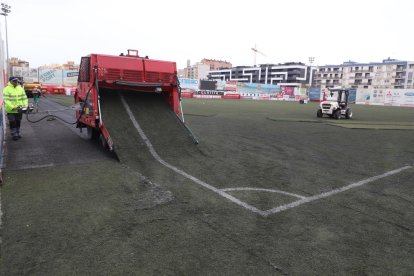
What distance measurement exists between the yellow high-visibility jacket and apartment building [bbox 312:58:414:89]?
10383 cm

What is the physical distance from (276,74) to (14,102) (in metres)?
142

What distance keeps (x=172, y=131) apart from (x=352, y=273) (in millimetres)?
6976

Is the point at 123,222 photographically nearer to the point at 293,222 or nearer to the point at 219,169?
the point at 293,222

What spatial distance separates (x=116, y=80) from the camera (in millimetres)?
9070

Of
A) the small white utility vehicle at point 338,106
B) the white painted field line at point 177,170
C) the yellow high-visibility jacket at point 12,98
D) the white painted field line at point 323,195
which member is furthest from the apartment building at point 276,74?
the yellow high-visibility jacket at point 12,98

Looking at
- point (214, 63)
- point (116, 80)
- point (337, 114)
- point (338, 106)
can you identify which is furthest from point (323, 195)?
point (214, 63)

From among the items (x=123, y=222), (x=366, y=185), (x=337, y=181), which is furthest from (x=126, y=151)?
(x=366, y=185)

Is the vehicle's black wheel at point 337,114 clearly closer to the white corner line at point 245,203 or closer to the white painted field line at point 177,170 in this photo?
the white corner line at point 245,203

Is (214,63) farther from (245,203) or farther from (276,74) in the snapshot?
(245,203)

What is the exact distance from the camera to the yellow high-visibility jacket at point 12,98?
9375mm

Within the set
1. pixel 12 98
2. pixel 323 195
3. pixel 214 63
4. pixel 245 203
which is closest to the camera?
pixel 245 203

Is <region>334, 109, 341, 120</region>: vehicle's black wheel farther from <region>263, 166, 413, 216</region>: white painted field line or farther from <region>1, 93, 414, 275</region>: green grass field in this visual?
<region>263, 166, 413, 216</region>: white painted field line

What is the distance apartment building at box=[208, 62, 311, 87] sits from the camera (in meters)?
136

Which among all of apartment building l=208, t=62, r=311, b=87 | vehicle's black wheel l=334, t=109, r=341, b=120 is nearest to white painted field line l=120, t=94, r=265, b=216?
vehicle's black wheel l=334, t=109, r=341, b=120
